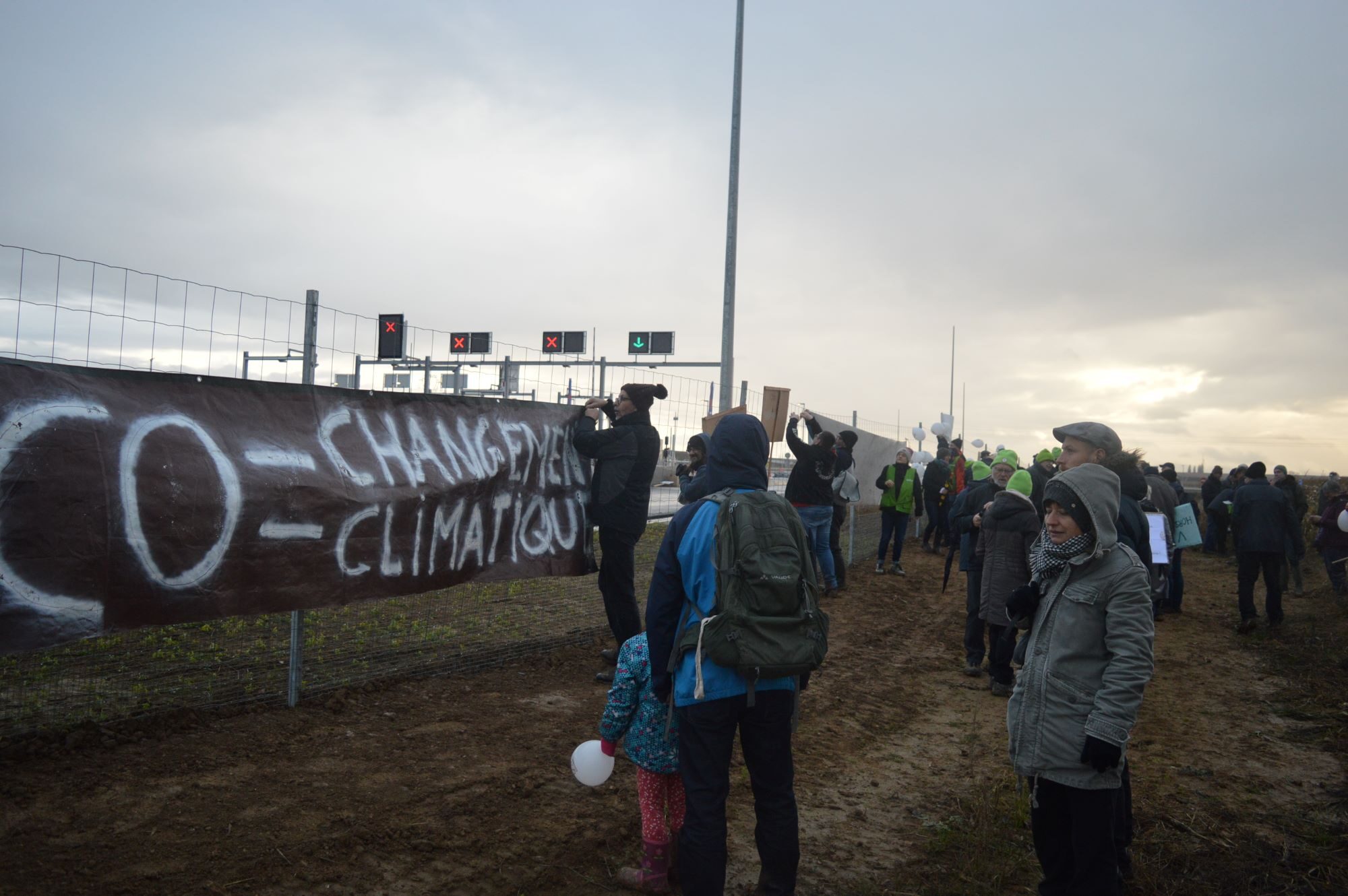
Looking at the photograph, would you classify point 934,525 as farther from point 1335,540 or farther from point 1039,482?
point 1039,482

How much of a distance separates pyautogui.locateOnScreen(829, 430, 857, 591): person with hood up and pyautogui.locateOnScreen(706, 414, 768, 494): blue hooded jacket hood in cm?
732

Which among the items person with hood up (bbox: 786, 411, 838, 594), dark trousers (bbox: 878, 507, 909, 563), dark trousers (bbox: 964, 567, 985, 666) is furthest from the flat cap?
dark trousers (bbox: 878, 507, 909, 563)

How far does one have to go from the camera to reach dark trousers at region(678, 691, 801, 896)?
9.77ft

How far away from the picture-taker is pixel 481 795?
13.9 feet

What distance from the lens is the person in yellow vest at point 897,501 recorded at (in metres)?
13.0

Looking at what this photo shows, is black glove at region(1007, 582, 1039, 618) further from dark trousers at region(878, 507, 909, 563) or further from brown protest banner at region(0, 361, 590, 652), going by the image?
dark trousers at region(878, 507, 909, 563)

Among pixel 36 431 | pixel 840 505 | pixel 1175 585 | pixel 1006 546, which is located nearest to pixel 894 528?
pixel 840 505

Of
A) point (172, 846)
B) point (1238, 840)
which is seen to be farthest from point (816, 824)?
point (172, 846)

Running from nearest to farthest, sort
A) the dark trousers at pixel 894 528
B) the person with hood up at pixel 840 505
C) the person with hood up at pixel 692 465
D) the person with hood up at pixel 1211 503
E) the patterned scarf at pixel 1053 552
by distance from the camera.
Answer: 1. the patterned scarf at pixel 1053 552
2. the person with hood up at pixel 692 465
3. the person with hood up at pixel 840 505
4. the dark trousers at pixel 894 528
5. the person with hood up at pixel 1211 503

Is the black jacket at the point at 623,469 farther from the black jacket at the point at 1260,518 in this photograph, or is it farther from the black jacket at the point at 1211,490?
the black jacket at the point at 1211,490

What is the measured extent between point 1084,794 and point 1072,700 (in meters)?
0.31

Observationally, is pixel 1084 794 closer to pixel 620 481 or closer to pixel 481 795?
pixel 481 795

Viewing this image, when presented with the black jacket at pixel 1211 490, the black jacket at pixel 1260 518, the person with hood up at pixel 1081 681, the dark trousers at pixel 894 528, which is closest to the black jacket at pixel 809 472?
the dark trousers at pixel 894 528

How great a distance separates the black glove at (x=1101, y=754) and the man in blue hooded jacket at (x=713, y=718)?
3.13 ft
